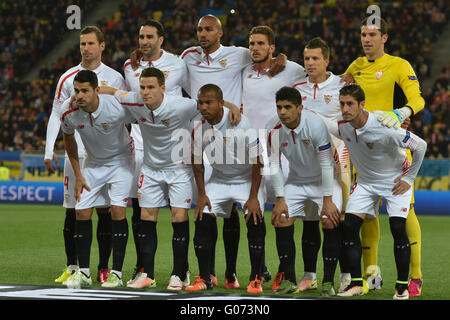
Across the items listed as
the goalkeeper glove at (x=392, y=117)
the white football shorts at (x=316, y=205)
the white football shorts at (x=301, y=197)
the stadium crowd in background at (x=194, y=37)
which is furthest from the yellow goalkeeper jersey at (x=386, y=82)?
the stadium crowd in background at (x=194, y=37)

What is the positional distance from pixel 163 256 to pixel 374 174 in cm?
383

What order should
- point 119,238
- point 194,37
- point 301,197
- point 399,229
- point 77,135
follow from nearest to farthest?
point 399,229, point 301,197, point 119,238, point 77,135, point 194,37

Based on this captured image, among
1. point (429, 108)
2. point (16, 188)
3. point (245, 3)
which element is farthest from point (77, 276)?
point (245, 3)

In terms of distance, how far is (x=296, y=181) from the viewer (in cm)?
725

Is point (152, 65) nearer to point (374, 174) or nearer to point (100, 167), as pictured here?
point (100, 167)

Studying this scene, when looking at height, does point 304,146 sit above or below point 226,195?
above

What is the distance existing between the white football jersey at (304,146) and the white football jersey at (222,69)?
89 centimetres

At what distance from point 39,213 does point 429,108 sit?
10506mm

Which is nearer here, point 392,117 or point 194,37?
point 392,117

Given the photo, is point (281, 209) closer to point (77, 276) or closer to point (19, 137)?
point (77, 276)

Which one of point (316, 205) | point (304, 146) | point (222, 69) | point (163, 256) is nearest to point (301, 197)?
point (316, 205)

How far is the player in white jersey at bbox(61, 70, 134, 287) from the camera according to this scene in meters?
7.48

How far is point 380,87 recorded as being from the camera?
7.53 metres

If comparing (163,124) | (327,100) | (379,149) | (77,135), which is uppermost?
(327,100)
